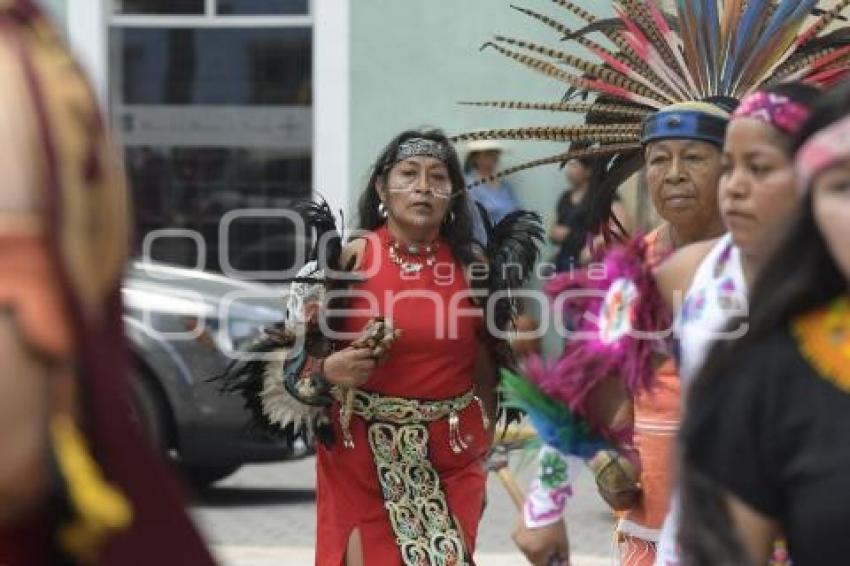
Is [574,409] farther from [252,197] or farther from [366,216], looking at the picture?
[252,197]

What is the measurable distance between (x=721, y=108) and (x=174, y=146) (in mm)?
10871

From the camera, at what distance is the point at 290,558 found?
9.73m

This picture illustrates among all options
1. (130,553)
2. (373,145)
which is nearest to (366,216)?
(130,553)

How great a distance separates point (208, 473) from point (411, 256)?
5.10 meters

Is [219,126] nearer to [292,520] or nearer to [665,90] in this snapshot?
[292,520]

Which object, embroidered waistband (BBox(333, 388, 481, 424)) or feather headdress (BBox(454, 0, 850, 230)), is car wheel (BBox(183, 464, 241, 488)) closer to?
embroidered waistband (BBox(333, 388, 481, 424))

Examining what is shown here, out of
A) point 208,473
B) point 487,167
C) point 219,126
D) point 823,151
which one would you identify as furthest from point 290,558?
point 219,126

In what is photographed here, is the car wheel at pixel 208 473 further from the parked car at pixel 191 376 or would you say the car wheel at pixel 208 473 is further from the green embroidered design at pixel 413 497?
the green embroidered design at pixel 413 497

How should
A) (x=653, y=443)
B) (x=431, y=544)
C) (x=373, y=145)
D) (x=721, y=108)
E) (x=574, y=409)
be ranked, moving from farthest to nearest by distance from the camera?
(x=373, y=145), (x=431, y=544), (x=721, y=108), (x=653, y=443), (x=574, y=409)

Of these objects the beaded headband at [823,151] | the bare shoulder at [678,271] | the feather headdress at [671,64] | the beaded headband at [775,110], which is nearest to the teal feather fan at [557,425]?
the bare shoulder at [678,271]

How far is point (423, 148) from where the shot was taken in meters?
7.28

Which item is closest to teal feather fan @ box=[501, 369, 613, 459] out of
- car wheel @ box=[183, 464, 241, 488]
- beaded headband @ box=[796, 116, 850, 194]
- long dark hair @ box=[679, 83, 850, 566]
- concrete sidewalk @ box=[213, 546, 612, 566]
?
long dark hair @ box=[679, 83, 850, 566]

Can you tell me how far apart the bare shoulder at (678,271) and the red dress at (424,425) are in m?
2.66

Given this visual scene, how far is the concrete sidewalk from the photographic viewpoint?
378 inches
